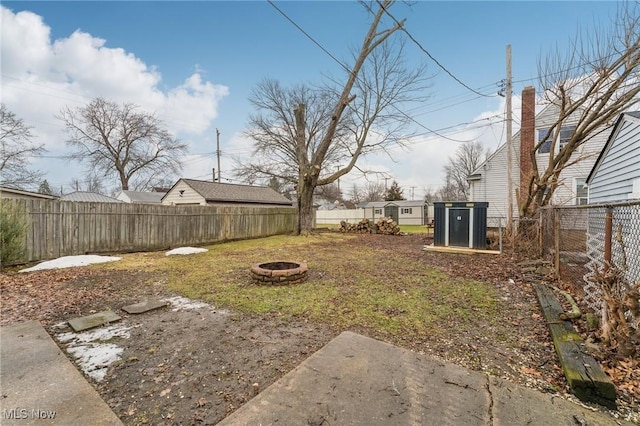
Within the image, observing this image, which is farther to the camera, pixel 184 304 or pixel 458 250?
pixel 458 250

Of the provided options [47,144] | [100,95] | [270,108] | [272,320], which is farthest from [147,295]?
[100,95]

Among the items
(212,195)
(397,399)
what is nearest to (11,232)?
(397,399)

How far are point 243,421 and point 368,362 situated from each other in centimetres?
113

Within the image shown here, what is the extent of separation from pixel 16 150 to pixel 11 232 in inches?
791

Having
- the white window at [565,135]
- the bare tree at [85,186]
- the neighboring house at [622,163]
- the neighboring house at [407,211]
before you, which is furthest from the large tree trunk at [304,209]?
the bare tree at [85,186]

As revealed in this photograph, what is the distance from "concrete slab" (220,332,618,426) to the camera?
5.78 feet

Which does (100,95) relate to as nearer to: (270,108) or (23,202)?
(270,108)

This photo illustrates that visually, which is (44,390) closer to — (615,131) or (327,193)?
(615,131)

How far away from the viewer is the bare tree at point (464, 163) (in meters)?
36.7

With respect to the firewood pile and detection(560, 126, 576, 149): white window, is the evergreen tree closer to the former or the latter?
the firewood pile

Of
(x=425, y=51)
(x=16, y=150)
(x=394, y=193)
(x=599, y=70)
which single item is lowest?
(x=394, y=193)

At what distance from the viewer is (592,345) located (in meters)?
2.52

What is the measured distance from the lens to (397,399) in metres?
1.95

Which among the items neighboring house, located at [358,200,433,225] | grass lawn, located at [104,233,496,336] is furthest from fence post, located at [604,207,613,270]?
neighboring house, located at [358,200,433,225]
